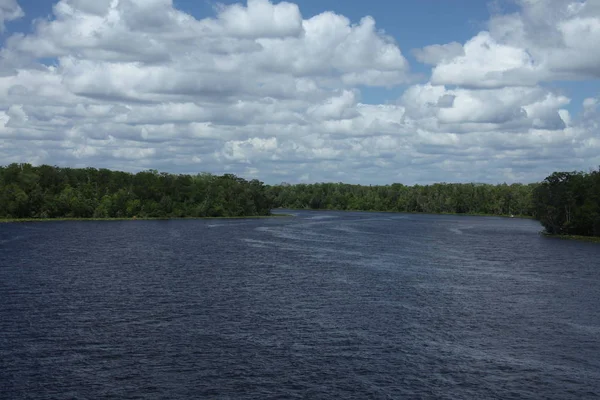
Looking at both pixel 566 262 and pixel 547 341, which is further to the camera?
pixel 566 262

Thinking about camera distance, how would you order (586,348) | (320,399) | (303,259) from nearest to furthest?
(320,399), (586,348), (303,259)

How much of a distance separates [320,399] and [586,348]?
113 ft

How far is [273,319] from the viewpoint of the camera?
76.2m

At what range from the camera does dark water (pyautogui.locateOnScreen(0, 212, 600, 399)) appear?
2096 inches

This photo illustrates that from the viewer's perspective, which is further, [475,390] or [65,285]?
[65,285]

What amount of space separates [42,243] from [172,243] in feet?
117

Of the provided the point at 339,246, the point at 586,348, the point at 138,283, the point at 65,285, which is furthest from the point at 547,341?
the point at 339,246

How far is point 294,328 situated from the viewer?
71.6 meters

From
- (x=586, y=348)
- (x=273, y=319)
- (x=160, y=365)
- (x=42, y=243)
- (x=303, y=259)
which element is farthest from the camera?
(x=42, y=243)

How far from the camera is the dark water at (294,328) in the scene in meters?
53.2

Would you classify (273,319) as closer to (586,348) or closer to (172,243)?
(586,348)

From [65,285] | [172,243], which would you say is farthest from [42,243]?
[65,285]

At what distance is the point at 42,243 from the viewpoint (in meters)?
162

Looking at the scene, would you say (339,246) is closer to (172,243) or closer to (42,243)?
(172,243)
